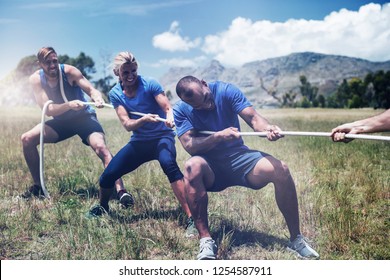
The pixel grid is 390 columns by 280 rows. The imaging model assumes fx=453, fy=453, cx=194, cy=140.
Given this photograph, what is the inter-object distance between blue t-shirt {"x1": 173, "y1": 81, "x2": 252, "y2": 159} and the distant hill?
275 mm

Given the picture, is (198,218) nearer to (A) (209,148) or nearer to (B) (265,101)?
(A) (209,148)

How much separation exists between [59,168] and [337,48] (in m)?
2.76

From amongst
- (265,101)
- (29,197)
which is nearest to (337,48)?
(265,101)

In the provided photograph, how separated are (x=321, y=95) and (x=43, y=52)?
103 inches

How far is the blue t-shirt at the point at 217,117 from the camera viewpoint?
3.18 meters

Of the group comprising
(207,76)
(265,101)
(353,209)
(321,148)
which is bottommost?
(353,209)

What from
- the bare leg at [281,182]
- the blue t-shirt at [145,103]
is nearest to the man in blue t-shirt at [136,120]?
the blue t-shirt at [145,103]

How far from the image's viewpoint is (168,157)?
3.47 m

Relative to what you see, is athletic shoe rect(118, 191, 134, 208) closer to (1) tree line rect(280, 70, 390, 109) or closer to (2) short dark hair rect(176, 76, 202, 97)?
(2) short dark hair rect(176, 76, 202, 97)

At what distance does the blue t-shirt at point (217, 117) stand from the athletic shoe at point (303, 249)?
73 cm

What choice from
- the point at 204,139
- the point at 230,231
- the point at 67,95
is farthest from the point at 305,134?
the point at 67,95

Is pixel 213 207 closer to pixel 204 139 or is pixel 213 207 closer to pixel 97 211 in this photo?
pixel 204 139

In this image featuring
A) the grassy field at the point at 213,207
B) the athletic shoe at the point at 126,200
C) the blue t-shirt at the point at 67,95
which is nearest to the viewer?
the grassy field at the point at 213,207

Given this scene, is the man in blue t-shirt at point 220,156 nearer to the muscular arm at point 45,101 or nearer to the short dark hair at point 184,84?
the short dark hair at point 184,84
